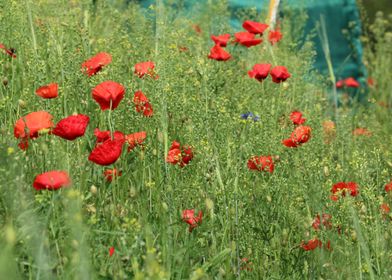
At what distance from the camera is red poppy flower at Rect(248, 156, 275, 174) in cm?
247

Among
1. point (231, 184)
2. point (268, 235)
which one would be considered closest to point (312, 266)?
point (268, 235)

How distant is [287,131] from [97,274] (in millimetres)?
1205

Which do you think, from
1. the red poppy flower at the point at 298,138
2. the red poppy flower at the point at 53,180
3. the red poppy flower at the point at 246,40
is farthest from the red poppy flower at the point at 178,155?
the red poppy flower at the point at 246,40

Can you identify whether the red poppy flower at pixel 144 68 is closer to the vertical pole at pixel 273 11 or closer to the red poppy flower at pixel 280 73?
the red poppy flower at pixel 280 73

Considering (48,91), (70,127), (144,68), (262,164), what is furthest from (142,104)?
(70,127)

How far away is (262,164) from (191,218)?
0.39m

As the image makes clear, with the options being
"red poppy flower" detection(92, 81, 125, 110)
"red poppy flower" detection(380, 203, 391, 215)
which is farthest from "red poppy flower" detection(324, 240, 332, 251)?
"red poppy flower" detection(92, 81, 125, 110)

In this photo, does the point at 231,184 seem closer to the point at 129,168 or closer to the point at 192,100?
the point at 129,168

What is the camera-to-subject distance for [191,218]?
2178 mm

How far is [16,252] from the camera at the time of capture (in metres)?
1.94

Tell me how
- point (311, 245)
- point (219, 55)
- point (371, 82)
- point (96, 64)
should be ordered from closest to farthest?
point (311, 245), point (96, 64), point (219, 55), point (371, 82)

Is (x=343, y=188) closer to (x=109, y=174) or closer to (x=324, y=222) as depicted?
(x=324, y=222)

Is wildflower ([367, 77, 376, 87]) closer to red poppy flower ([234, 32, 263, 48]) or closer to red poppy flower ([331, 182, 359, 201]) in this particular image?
red poppy flower ([234, 32, 263, 48])

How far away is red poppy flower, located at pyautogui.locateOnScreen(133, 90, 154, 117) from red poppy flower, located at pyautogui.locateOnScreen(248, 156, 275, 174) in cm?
40
